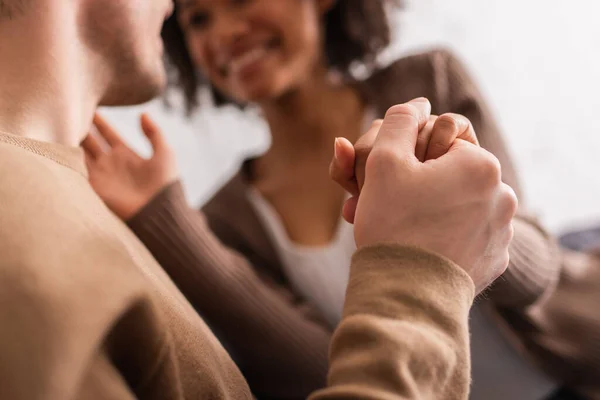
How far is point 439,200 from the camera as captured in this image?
34cm

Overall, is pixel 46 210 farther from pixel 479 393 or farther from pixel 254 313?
pixel 479 393

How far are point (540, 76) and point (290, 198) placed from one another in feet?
2.68

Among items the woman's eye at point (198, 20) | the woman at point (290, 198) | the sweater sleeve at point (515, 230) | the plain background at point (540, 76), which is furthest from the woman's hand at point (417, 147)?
the plain background at point (540, 76)

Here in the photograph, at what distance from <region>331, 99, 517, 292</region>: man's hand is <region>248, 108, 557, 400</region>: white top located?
39 centimetres

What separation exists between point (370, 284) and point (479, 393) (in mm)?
563

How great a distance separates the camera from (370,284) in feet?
1.12

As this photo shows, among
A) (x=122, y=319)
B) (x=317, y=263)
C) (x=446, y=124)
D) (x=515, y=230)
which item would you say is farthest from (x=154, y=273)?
(x=317, y=263)

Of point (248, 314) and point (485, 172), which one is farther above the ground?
point (485, 172)

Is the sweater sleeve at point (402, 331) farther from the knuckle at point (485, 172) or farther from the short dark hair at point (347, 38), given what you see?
the short dark hair at point (347, 38)

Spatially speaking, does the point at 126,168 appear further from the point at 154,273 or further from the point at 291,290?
the point at 291,290

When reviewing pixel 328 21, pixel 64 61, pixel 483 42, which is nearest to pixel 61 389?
pixel 64 61

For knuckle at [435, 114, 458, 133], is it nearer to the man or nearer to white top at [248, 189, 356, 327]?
the man

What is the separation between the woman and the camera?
2.20ft

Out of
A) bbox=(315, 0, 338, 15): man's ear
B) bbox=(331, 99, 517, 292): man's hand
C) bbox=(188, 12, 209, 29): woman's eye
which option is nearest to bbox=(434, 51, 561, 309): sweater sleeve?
bbox=(331, 99, 517, 292): man's hand
